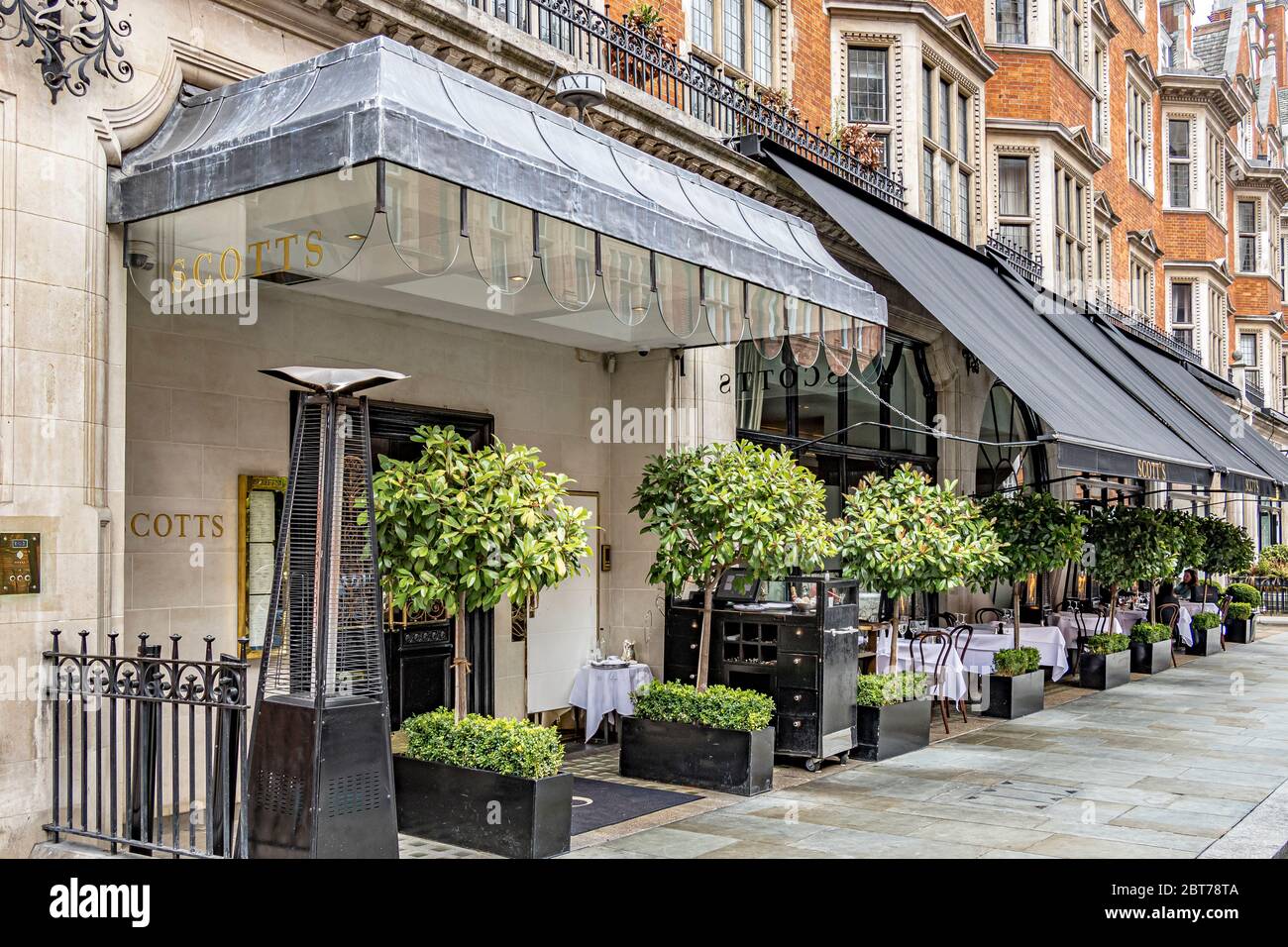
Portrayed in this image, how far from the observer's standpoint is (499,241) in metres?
8.39

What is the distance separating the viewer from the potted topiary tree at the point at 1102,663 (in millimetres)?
16422

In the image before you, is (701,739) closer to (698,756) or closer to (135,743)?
(698,756)

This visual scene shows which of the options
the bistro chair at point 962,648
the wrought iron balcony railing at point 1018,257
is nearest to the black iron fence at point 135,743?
the bistro chair at point 962,648

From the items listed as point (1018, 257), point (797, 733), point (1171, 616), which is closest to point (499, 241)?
point (797, 733)

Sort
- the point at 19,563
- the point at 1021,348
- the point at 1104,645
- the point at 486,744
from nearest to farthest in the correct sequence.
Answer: the point at 19,563
the point at 486,744
the point at 1021,348
the point at 1104,645

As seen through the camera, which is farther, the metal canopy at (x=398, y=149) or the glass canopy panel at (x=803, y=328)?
the glass canopy panel at (x=803, y=328)

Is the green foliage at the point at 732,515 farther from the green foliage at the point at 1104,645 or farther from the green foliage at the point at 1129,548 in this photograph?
the green foliage at the point at 1129,548

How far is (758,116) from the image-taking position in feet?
45.0

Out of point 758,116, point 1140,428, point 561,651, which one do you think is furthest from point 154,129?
point 1140,428

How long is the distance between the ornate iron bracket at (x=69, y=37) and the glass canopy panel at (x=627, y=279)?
128 inches

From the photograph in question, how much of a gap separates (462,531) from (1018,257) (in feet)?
53.9

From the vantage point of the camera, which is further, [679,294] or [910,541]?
[910,541]

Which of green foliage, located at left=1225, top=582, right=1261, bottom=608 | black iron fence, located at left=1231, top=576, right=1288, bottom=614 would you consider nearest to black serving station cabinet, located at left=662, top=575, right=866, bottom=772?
green foliage, located at left=1225, top=582, right=1261, bottom=608

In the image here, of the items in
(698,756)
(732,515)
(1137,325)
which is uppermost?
(1137,325)
